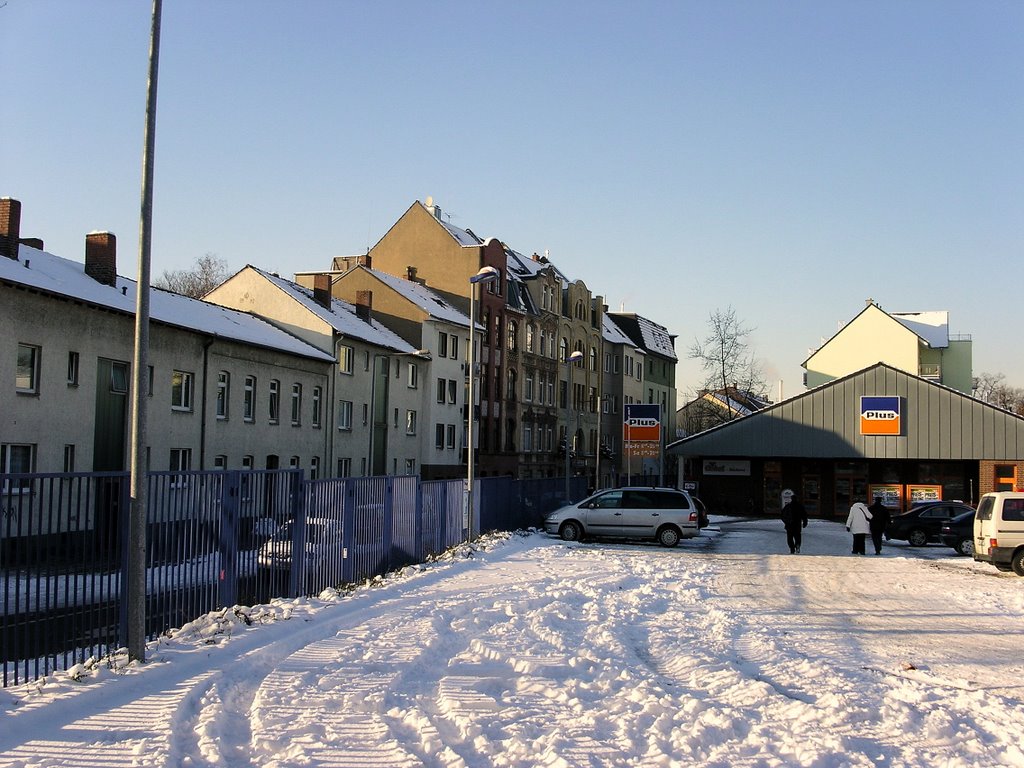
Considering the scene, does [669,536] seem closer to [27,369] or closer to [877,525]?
[877,525]

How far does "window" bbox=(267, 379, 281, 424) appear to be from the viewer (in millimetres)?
37375

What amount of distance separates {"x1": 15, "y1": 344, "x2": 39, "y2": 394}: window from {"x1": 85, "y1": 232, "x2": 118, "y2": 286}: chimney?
6007 mm

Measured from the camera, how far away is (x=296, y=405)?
39.3m

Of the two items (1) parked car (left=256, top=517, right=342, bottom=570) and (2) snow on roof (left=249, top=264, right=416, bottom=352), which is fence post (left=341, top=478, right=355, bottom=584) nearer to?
(1) parked car (left=256, top=517, right=342, bottom=570)

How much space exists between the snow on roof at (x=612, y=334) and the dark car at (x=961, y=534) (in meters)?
47.8

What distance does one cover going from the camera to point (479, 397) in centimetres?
5738

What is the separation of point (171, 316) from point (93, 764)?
26336 mm

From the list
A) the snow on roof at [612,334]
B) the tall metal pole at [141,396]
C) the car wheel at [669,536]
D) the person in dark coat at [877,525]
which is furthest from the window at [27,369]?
the snow on roof at [612,334]

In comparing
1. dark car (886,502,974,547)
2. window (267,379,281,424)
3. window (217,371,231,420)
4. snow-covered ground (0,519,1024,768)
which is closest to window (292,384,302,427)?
window (267,379,281,424)

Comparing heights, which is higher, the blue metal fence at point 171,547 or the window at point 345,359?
the window at point 345,359

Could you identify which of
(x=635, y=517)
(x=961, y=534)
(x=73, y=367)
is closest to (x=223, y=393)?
(x=73, y=367)

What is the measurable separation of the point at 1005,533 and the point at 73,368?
77.1 feet

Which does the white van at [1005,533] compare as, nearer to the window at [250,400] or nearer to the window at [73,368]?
the window at [73,368]

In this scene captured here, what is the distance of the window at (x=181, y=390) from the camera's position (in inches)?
1240
